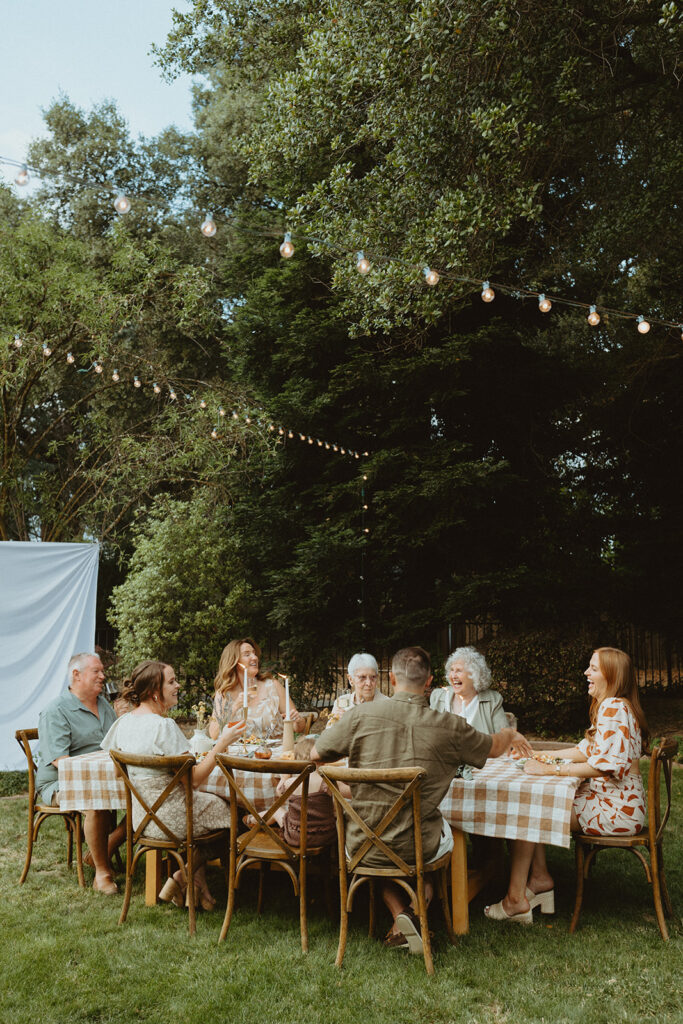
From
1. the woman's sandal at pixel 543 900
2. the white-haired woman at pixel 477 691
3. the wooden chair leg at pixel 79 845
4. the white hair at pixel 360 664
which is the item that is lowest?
the woman's sandal at pixel 543 900

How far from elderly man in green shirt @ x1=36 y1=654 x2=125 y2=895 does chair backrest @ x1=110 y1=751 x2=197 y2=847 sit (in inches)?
28.1

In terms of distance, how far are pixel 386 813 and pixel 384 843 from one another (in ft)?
0.40

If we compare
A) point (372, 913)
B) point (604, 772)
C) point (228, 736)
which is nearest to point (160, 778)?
point (228, 736)

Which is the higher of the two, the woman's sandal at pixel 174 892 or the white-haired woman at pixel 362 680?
the white-haired woman at pixel 362 680

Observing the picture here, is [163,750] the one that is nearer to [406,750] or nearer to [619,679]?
[406,750]

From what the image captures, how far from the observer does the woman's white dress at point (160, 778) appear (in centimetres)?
398

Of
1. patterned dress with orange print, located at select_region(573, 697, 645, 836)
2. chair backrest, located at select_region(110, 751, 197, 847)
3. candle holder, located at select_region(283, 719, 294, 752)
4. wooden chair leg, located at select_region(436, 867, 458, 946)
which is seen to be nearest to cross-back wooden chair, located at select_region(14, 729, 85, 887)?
chair backrest, located at select_region(110, 751, 197, 847)

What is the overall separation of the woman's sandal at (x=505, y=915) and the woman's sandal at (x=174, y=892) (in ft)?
5.02

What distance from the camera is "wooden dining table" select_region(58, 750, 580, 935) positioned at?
3.65 metres

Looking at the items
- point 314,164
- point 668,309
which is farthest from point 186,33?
point 668,309

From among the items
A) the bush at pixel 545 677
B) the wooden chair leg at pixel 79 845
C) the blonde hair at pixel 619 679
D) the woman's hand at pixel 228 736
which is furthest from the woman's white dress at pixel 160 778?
the bush at pixel 545 677

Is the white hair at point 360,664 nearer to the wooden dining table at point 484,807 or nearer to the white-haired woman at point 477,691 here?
the white-haired woman at point 477,691

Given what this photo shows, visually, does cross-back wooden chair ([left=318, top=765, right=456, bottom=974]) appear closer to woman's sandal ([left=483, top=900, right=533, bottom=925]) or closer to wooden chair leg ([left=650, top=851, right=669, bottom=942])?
woman's sandal ([left=483, top=900, right=533, bottom=925])

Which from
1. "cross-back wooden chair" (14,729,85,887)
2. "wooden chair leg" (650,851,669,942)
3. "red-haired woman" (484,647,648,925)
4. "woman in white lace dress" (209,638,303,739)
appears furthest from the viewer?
"woman in white lace dress" (209,638,303,739)
